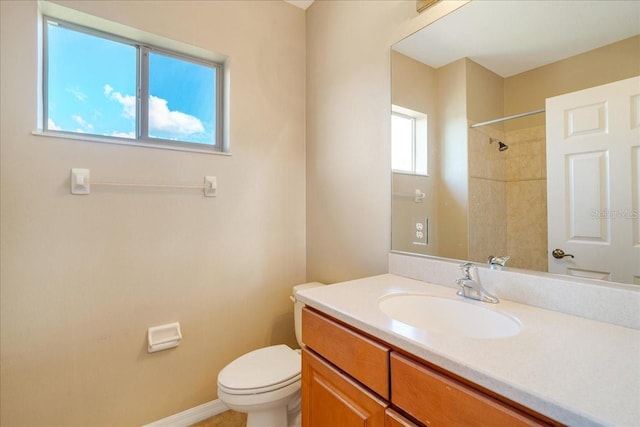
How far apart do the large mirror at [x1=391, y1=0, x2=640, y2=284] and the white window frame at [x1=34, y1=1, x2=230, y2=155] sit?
1.13 m

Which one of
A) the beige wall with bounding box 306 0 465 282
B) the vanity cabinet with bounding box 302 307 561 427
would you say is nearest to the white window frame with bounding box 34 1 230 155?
the beige wall with bounding box 306 0 465 282

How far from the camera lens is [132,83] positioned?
1.65m

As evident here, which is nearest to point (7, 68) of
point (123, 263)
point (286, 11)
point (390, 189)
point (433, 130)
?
point (123, 263)

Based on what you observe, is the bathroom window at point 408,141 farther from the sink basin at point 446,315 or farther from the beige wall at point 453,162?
the sink basin at point 446,315

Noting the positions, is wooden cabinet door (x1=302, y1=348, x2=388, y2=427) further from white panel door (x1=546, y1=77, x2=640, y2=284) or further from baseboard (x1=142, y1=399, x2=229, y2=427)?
baseboard (x1=142, y1=399, x2=229, y2=427)

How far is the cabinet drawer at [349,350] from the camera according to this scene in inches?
31.3

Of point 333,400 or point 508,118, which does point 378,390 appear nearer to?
point 333,400

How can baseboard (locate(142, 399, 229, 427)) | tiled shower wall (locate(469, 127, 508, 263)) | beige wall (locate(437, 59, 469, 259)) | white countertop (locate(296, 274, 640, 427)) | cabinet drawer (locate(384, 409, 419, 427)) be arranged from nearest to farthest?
1. white countertop (locate(296, 274, 640, 427))
2. cabinet drawer (locate(384, 409, 419, 427))
3. tiled shower wall (locate(469, 127, 508, 263))
4. beige wall (locate(437, 59, 469, 259))
5. baseboard (locate(142, 399, 229, 427))

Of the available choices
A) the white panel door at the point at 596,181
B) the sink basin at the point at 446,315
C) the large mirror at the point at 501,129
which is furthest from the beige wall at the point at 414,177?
the white panel door at the point at 596,181

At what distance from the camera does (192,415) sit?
1.66 metres

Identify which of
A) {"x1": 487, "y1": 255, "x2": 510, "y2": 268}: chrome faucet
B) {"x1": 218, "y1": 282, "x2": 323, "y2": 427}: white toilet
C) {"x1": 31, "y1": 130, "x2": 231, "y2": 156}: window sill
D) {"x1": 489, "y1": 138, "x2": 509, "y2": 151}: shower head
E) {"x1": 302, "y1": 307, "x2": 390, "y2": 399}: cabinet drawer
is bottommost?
{"x1": 218, "y1": 282, "x2": 323, "y2": 427}: white toilet

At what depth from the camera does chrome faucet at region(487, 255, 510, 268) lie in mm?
1044

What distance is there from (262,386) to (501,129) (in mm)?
1480

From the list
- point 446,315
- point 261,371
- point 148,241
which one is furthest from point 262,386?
point 148,241
